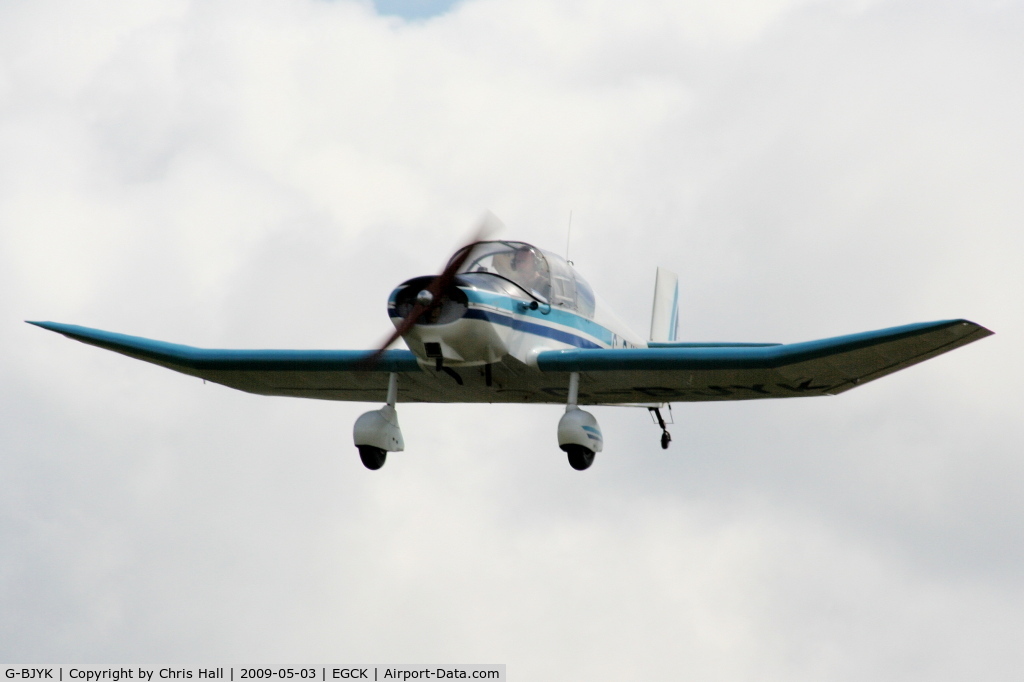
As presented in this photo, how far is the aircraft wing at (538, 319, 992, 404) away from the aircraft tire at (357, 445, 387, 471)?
265 cm

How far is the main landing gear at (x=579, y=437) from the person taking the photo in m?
19.3

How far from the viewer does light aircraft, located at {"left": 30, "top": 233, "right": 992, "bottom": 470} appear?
61.7ft

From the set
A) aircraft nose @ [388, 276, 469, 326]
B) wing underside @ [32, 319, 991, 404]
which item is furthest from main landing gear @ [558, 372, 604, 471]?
aircraft nose @ [388, 276, 469, 326]

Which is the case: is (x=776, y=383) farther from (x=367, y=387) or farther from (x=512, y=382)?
(x=367, y=387)

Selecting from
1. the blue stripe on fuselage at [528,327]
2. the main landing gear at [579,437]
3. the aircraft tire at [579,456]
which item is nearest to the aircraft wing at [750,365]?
the blue stripe on fuselage at [528,327]

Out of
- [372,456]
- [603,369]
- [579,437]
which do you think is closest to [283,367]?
[372,456]

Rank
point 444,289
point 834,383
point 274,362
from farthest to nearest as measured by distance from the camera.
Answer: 1. point 274,362
2. point 834,383
3. point 444,289

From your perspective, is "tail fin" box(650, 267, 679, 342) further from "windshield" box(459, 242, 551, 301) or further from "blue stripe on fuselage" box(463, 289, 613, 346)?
"windshield" box(459, 242, 551, 301)

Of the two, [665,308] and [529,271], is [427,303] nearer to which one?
[529,271]

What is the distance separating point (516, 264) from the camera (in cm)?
2006

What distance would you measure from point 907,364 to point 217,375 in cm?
1061

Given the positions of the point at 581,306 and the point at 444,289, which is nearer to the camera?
the point at 444,289

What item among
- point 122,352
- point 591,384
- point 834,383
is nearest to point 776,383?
point 834,383

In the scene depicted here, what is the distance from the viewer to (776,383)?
799 inches
